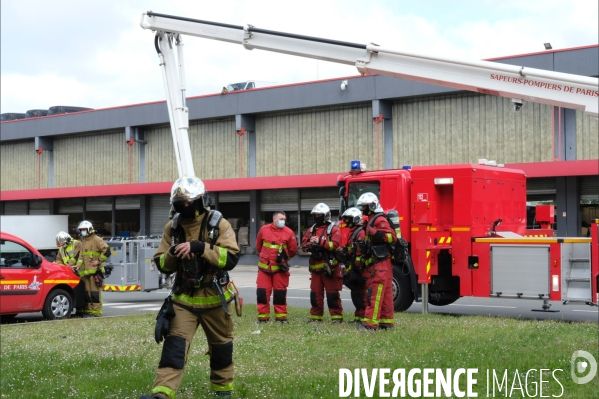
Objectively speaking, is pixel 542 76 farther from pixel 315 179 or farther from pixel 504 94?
pixel 315 179

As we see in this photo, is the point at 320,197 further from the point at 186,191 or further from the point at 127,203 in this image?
the point at 186,191

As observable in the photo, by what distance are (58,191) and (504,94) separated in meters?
35.7

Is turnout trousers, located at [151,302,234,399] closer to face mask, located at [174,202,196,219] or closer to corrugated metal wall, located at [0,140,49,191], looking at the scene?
face mask, located at [174,202,196,219]

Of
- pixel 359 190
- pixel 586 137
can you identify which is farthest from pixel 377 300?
pixel 586 137

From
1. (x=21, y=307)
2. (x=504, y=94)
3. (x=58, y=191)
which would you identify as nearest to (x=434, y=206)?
(x=504, y=94)

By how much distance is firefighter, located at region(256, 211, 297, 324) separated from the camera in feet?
44.0

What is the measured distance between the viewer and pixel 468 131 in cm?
3014

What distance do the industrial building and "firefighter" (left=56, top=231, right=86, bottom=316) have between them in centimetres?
1626

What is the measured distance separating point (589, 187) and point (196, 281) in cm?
2284

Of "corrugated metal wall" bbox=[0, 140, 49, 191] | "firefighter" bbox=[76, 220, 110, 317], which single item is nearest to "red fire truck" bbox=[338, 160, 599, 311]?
"firefighter" bbox=[76, 220, 110, 317]

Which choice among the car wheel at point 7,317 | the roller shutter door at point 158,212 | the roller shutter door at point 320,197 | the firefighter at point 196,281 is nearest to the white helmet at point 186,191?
the firefighter at point 196,281

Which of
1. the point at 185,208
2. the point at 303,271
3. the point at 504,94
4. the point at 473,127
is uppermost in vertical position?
the point at 473,127

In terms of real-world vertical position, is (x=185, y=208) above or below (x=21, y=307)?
above

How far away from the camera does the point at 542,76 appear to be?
9414mm
